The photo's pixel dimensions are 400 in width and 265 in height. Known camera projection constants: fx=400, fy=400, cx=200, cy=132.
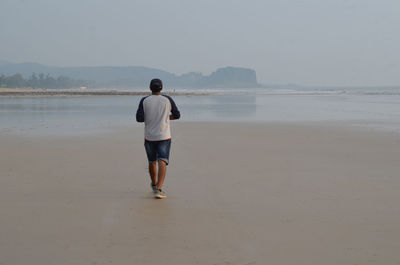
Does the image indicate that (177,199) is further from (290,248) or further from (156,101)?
(290,248)

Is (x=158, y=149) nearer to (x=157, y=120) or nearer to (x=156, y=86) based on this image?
(x=157, y=120)

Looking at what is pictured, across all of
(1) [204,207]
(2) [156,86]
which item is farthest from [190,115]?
(1) [204,207]

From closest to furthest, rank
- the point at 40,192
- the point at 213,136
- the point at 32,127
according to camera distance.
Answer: the point at 40,192, the point at 213,136, the point at 32,127

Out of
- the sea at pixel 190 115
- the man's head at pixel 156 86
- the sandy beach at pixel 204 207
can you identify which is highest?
the man's head at pixel 156 86

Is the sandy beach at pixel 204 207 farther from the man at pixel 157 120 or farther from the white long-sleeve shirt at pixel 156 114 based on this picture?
the white long-sleeve shirt at pixel 156 114

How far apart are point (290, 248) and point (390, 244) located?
1048mm

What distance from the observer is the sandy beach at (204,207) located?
3863 mm

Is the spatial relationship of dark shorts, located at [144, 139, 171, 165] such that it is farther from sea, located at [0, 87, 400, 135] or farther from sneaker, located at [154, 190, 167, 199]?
sea, located at [0, 87, 400, 135]

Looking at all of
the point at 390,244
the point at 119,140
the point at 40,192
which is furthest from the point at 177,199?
the point at 119,140

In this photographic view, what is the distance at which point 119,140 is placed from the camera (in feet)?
39.4

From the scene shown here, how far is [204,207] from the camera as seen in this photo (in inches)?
210

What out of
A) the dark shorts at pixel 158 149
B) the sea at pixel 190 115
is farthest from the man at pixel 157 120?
the sea at pixel 190 115

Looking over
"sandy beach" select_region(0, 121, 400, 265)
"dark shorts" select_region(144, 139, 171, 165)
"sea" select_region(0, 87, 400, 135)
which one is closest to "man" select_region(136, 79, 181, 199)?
"dark shorts" select_region(144, 139, 171, 165)

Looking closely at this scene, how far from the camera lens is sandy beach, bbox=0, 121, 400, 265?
386cm
